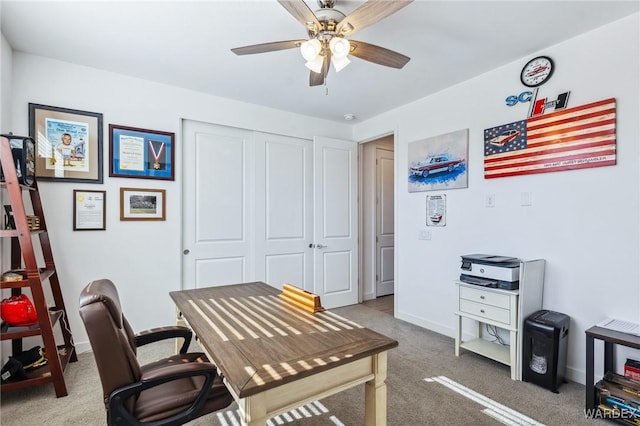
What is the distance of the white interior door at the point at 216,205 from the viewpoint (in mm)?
3461

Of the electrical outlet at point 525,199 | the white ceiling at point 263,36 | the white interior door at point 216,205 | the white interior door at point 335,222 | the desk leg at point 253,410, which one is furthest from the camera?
the white interior door at point 335,222

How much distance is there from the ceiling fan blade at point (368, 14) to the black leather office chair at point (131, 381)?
1812mm

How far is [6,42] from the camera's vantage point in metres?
2.45

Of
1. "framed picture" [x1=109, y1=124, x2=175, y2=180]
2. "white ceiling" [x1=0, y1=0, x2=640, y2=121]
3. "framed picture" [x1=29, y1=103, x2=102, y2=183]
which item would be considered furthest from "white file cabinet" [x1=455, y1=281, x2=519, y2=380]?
"framed picture" [x1=29, y1=103, x2=102, y2=183]

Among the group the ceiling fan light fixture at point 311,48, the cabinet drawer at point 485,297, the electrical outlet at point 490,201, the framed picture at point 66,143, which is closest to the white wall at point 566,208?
the electrical outlet at point 490,201

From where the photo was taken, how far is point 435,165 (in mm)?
3480

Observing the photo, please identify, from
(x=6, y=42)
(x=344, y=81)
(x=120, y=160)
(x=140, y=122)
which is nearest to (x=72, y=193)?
(x=120, y=160)

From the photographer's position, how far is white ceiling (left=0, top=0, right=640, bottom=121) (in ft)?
6.77

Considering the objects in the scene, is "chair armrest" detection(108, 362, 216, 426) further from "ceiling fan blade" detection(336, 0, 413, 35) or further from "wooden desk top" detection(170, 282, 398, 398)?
"ceiling fan blade" detection(336, 0, 413, 35)

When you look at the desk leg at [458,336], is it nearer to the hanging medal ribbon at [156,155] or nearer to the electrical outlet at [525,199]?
the electrical outlet at [525,199]

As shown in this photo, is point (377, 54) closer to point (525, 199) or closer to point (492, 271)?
point (525, 199)

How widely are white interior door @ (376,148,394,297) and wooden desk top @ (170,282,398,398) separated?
131 inches

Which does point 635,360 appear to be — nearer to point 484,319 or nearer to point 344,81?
point 484,319

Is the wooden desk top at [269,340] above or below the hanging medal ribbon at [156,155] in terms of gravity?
below
